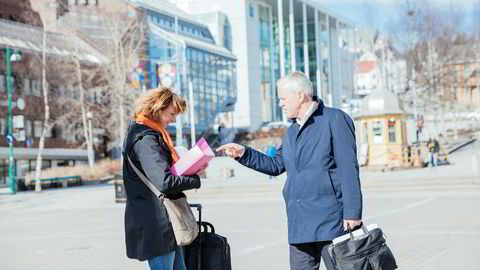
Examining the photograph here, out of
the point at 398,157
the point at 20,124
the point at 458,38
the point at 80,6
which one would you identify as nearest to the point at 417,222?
the point at 398,157

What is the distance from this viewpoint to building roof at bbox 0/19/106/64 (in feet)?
161

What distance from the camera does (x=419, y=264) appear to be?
336 inches

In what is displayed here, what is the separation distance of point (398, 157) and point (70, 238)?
80.2 feet

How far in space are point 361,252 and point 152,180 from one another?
136 centimetres

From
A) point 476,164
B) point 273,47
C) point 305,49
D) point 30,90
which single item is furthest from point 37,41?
point 305,49

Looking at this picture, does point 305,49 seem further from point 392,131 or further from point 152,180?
point 152,180

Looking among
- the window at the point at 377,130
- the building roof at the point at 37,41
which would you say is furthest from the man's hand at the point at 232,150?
the building roof at the point at 37,41

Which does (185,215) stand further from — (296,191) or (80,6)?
(80,6)

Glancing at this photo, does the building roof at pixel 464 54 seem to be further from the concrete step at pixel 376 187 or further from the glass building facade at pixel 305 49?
the concrete step at pixel 376 187

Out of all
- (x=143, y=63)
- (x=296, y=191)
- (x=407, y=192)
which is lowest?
(x=407, y=192)

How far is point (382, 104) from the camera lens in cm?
3491

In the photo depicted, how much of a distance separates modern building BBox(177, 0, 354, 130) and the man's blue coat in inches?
2761

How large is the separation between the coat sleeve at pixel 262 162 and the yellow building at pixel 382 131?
30.0 metres

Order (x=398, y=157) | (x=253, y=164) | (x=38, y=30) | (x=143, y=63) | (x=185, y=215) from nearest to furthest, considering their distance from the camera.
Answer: (x=185, y=215)
(x=253, y=164)
(x=398, y=157)
(x=38, y=30)
(x=143, y=63)
